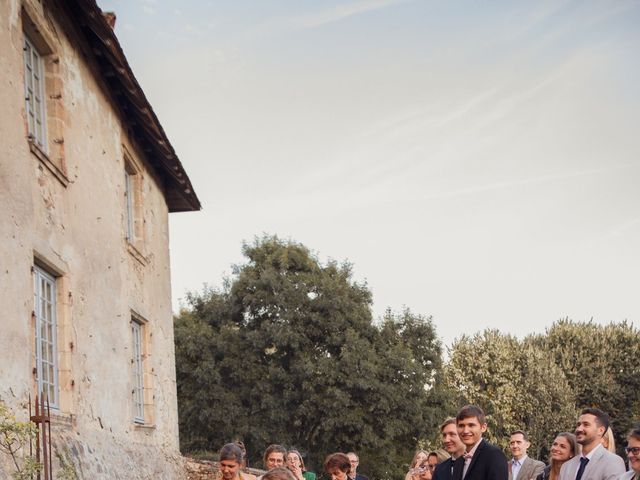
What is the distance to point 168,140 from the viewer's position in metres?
16.5

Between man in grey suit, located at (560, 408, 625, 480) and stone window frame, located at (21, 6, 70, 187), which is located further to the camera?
stone window frame, located at (21, 6, 70, 187)

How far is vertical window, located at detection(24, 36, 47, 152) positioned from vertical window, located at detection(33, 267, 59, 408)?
1.69m

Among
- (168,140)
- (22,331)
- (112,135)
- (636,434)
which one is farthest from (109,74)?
(636,434)

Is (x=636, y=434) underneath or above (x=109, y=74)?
underneath

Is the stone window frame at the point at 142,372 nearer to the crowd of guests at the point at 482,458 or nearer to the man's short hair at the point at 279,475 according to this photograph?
the crowd of guests at the point at 482,458

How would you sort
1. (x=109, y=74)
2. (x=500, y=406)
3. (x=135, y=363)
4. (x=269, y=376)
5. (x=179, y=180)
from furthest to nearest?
(x=500, y=406), (x=269, y=376), (x=179, y=180), (x=135, y=363), (x=109, y=74)

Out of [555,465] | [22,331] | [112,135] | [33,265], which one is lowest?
[555,465]

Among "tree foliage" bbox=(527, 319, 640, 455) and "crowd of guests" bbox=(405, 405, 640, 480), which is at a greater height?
"tree foliage" bbox=(527, 319, 640, 455)

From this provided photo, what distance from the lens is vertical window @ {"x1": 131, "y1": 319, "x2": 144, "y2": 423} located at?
51.9 feet

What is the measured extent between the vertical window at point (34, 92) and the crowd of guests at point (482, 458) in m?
5.05

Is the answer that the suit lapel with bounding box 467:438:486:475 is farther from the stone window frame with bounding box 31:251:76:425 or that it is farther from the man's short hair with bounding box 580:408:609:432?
the stone window frame with bounding box 31:251:76:425

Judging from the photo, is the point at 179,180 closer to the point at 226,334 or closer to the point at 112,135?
the point at 112,135

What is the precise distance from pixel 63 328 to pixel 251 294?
77.9ft

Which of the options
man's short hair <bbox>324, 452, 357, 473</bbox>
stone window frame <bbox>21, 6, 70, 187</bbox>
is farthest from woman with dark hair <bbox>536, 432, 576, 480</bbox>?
Result: stone window frame <bbox>21, 6, 70, 187</bbox>
